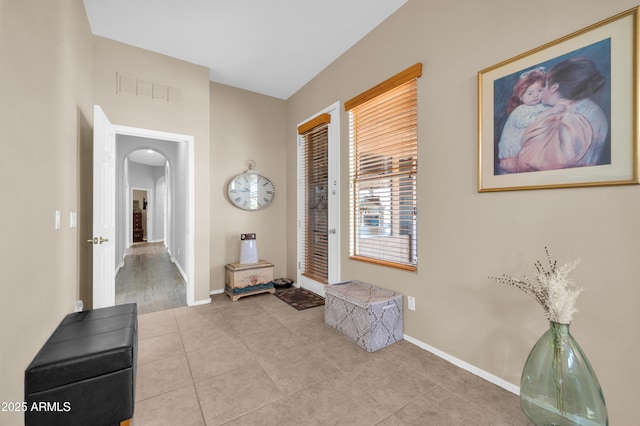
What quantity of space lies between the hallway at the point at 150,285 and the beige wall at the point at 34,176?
1442 mm

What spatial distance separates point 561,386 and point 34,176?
2.78 metres

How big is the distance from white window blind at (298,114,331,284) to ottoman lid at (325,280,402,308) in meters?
0.83

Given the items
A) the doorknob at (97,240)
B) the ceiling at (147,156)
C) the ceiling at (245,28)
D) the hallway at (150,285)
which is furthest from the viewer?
the ceiling at (147,156)

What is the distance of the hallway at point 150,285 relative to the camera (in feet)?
11.7

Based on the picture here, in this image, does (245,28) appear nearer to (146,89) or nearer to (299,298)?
(146,89)

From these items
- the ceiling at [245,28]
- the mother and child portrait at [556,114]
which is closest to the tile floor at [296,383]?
the mother and child portrait at [556,114]

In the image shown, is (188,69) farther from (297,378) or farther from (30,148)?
(297,378)

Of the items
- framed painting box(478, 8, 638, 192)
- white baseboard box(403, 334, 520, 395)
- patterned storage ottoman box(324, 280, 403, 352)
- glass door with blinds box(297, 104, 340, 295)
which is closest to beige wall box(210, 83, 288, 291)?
glass door with blinds box(297, 104, 340, 295)

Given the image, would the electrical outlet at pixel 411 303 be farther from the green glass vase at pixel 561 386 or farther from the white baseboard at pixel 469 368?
the green glass vase at pixel 561 386

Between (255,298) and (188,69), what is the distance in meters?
3.10

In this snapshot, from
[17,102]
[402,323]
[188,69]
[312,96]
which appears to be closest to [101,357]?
[17,102]

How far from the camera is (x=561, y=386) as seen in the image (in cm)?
125

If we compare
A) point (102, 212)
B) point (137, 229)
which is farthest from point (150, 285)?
point (137, 229)

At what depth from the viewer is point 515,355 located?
1.75 meters
